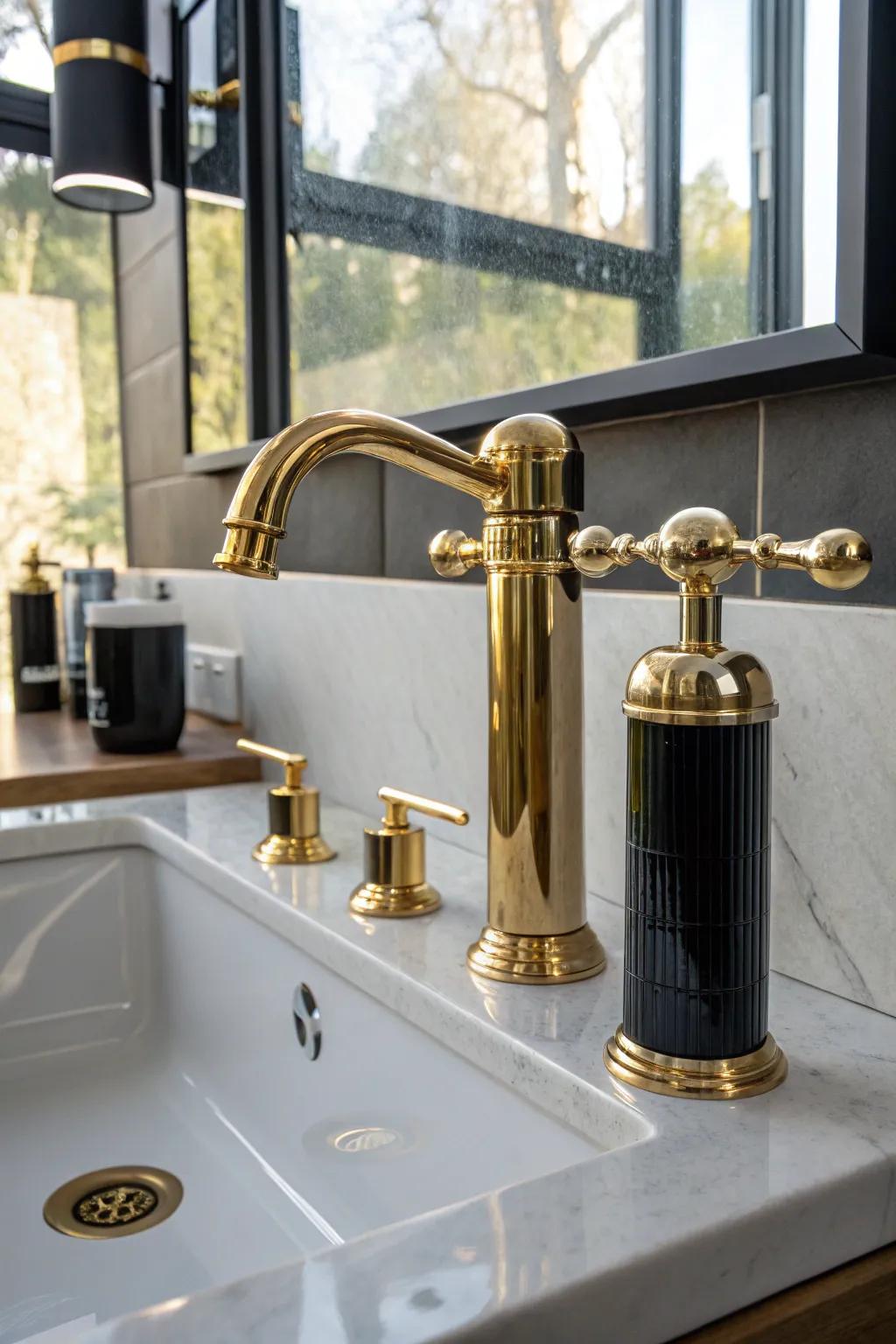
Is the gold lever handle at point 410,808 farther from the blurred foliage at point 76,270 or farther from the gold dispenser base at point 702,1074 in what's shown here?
the blurred foliage at point 76,270

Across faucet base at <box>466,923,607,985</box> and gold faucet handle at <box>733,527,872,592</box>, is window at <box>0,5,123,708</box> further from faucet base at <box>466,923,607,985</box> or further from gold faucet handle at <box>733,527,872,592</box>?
gold faucet handle at <box>733,527,872,592</box>

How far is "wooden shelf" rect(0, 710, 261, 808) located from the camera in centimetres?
95

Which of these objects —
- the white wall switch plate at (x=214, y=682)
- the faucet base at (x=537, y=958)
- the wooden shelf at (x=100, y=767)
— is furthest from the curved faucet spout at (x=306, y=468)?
the white wall switch plate at (x=214, y=682)

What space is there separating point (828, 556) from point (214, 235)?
107cm

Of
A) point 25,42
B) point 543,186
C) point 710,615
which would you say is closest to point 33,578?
point 25,42

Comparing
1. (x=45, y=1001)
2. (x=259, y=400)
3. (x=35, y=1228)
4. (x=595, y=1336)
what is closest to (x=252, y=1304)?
(x=595, y=1336)

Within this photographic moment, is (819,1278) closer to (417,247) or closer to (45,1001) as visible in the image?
(45,1001)

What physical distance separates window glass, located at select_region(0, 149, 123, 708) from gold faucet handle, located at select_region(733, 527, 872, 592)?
51.5 inches

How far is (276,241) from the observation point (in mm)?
1115

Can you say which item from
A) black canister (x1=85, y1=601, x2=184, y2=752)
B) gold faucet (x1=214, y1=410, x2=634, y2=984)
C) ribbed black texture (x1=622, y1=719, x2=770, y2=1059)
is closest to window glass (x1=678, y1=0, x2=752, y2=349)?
gold faucet (x1=214, y1=410, x2=634, y2=984)

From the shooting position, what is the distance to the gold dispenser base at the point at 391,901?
656 mm

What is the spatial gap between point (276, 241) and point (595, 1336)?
1.02 meters

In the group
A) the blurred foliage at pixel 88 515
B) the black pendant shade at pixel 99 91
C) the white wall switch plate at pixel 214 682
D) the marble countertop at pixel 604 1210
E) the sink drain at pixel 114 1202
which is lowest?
the sink drain at pixel 114 1202

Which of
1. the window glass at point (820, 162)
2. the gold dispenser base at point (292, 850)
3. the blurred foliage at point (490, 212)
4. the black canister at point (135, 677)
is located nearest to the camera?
the window glass at point (820, 162)
